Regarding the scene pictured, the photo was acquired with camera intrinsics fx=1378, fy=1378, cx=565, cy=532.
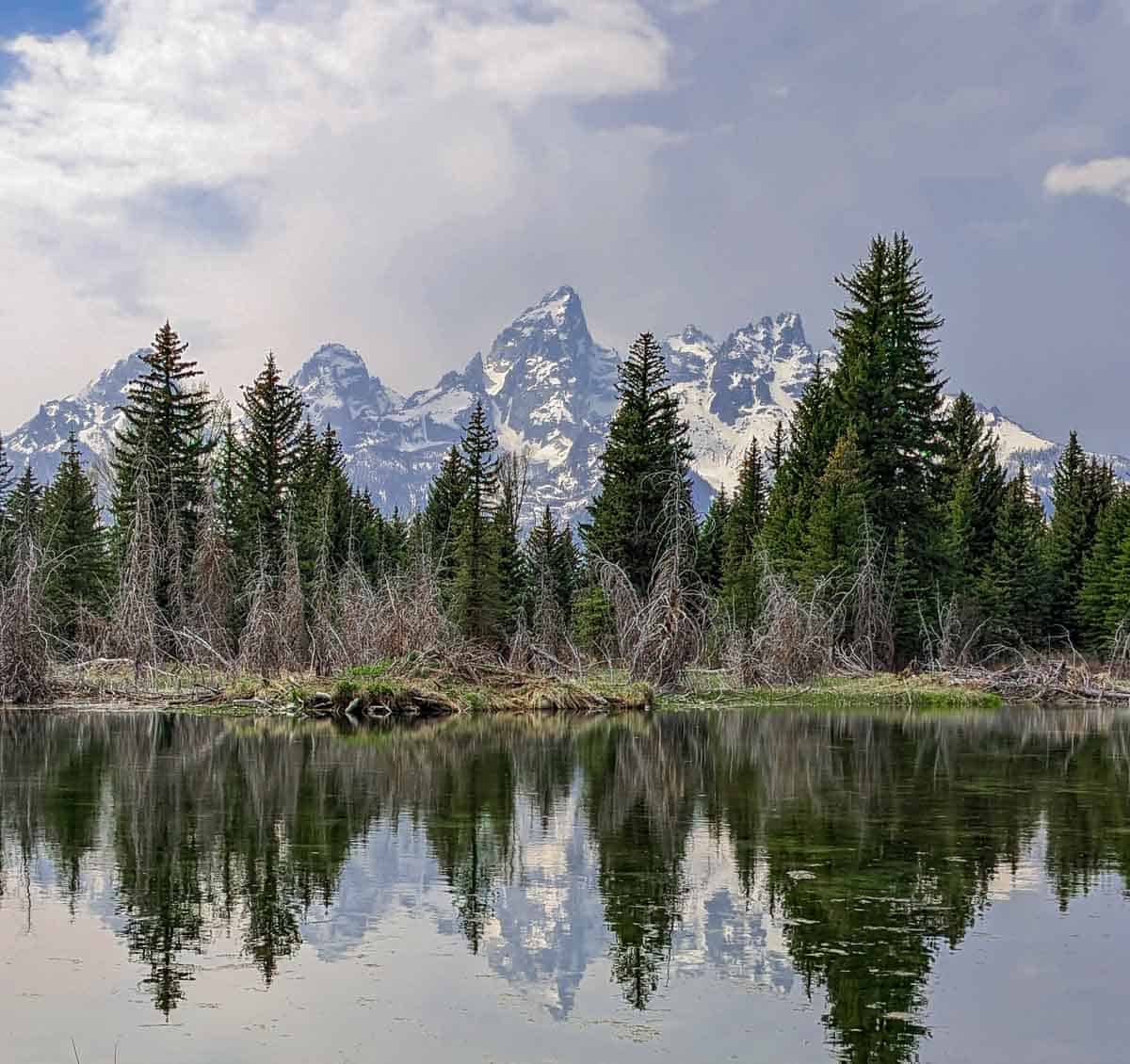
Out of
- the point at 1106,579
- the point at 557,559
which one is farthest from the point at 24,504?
the point at 1106,579

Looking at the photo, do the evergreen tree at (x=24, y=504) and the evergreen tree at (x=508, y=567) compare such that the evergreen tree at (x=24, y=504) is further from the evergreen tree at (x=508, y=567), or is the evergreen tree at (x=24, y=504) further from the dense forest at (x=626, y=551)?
the evergreen tree at (x=508, y=567)

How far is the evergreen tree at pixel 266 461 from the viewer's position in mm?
60125

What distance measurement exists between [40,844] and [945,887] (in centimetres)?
866

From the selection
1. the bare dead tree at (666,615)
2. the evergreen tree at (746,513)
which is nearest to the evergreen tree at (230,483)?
the evergreen tree at (746,513)

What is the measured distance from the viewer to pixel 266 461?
61.1 m

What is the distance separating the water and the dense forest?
45.6 feet

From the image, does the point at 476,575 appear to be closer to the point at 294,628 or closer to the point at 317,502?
the point at 317,502

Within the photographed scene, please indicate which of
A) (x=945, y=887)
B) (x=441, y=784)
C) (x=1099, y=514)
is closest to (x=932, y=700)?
(x=441, y=784)

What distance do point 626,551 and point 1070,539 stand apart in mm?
27052

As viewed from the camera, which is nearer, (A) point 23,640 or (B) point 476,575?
(A) point 23,640

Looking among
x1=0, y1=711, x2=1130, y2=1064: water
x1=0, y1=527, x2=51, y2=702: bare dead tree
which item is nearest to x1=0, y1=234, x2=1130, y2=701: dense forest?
x1=0, y1=527, x2=51, y2=702: bare dead tree

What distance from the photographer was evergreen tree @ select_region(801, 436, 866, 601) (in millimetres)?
48906

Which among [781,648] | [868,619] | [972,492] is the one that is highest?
[972,492]

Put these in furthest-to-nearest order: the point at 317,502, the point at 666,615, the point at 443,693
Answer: the point at 317,502 → the point at 666,615 → the point at 443,693
